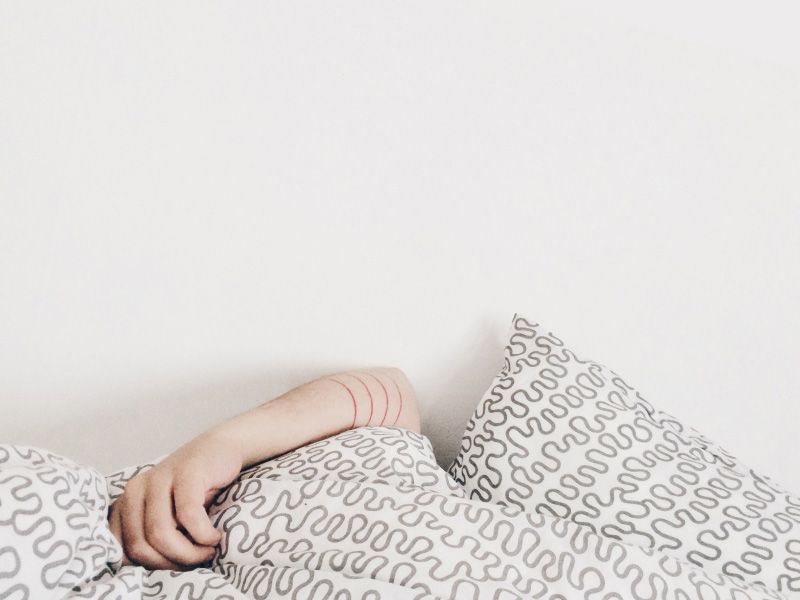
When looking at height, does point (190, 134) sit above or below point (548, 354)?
above

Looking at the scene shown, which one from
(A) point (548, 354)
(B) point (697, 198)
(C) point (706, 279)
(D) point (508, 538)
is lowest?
(D) point (508, 538)

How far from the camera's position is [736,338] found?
1122 millimetres

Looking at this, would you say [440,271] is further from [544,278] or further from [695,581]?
[695,581]

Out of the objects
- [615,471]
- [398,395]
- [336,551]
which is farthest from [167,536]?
[615,471]

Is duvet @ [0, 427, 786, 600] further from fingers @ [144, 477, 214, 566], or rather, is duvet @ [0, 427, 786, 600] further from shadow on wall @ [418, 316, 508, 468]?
shadow on wall @ [418, 316, 508, 468]

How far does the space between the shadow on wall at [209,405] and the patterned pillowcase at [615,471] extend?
5.9 inches

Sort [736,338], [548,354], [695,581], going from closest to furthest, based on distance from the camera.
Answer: [695,581]
[548,354]
[736,338]

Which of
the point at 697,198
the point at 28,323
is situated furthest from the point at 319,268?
the point at 697,198

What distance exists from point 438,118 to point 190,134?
38 cm

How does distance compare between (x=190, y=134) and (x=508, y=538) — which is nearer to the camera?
(x=508, y=538)

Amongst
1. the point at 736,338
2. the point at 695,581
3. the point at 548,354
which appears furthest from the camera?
the point at 736,338

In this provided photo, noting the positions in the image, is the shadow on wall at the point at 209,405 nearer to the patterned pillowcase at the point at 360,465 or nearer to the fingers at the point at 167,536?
the patterned pillowcase at the point at 360,465

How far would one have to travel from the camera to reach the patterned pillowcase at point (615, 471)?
842mm

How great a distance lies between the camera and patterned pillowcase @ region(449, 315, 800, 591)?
2.76ft
